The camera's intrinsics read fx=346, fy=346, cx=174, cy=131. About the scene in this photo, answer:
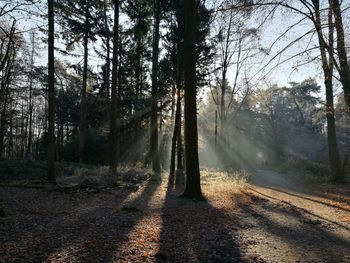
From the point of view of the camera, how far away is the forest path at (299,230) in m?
5.90

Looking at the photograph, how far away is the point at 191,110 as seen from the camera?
1097 cm

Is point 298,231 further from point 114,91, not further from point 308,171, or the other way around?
point 308,171

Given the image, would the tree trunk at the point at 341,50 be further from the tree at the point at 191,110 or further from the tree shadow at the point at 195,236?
the tree shadow at the point at 195,236

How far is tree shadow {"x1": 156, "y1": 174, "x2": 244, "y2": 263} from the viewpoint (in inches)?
218

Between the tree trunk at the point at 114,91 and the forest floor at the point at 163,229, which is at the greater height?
the tree trunk at the point at 114,91

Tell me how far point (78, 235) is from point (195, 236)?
220 centimetres

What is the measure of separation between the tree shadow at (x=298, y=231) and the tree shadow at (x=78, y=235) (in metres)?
3.02

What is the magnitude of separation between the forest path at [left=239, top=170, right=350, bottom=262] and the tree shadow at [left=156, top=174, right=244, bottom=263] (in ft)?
1.51

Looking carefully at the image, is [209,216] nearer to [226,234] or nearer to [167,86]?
[226,234]

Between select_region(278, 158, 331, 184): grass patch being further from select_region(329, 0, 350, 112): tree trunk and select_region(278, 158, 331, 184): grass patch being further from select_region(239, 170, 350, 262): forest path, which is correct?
select_region(329, 0, 350, 112): tree trunk

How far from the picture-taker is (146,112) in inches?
1156

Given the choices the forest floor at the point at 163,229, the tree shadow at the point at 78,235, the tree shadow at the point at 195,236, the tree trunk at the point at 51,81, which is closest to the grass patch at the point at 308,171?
the forest floor at the point at 163,229

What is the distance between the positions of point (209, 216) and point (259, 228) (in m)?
1.44

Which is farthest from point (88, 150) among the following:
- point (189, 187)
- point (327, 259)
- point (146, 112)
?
point (327, 259)
